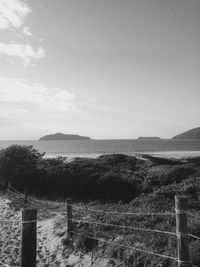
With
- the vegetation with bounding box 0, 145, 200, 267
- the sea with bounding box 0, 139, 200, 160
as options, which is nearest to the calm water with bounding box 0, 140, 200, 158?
the sea with bounding box 0, 139, 200, 160

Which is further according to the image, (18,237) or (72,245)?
(18,237)

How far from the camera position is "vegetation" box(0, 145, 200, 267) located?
24.5ft

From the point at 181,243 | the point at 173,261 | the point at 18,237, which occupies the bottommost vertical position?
the point at 18,237

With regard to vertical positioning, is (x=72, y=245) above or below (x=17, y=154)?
below

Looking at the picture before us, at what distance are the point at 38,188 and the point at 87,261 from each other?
11.6 m

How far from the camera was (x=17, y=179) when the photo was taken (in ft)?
66.2

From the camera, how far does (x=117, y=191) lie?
15820 mm

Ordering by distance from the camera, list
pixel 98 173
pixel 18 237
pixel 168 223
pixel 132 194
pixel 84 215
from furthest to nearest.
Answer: pixel 98 173 → pixel 132 194 → pixel 84 215 → pixel 18 237 → pixel 168 223

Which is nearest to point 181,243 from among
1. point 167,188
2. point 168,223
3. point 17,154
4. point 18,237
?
point 168,223

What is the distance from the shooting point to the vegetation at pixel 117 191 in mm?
7457

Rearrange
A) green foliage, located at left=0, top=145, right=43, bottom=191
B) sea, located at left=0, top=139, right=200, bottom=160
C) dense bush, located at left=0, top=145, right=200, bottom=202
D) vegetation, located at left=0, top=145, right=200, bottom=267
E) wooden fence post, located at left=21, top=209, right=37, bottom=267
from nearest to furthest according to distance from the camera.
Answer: wooden fence post, located at left=21, top=209, right=37, bottom=267 < vegetation, located at left=0, top=145, right=200, bottom=267 < dense bush, located at left=0, top=145, right=200, bottom=202 < green foliage, located at left=0, top=145, right=43, bottom=191 < sea, located at left=0, top=139, right=200, bottom=160

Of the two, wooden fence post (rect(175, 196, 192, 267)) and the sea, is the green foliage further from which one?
wooden fence post (rect(175, 196, 192, 267))

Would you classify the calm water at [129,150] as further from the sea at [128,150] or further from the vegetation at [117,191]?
the vegetation at [117,191]

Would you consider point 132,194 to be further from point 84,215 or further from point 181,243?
point 181,243
